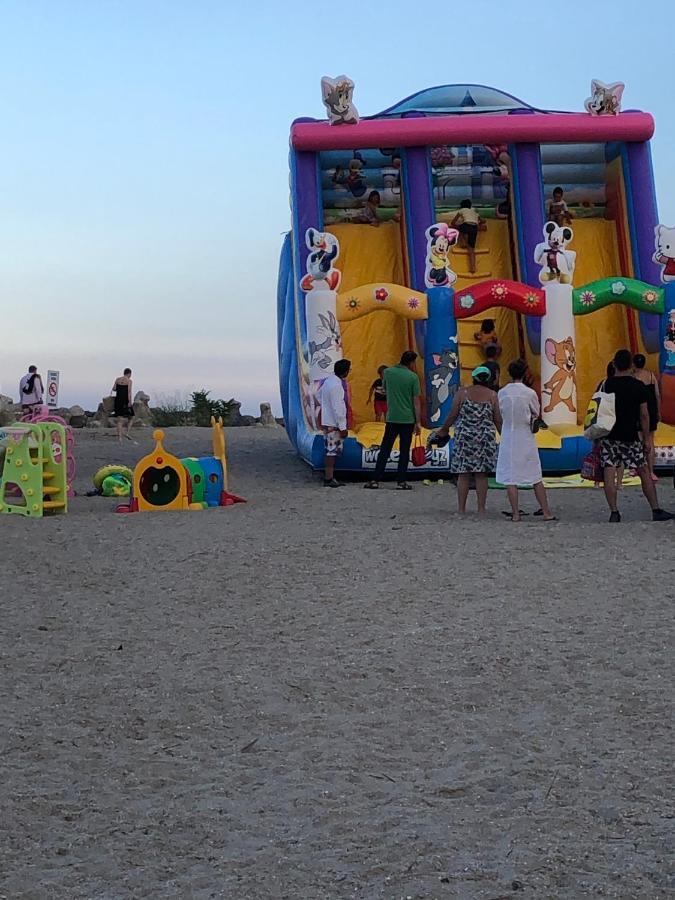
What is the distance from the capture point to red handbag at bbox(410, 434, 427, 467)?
12391 millimetres

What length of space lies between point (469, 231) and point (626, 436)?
6991 millimetres

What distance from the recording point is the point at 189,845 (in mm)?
3084

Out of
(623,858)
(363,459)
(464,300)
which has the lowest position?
(623,858)

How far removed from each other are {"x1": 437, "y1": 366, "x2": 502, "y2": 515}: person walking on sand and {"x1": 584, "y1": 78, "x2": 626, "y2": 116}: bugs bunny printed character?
6.00 meters

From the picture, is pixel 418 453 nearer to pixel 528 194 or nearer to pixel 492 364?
pixel 492 364

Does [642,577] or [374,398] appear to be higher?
[374,398]

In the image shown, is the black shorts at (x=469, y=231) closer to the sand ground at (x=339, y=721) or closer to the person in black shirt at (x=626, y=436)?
the person in black shirt at (x=626, y=436)

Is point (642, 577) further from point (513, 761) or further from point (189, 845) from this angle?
point (189, 845)

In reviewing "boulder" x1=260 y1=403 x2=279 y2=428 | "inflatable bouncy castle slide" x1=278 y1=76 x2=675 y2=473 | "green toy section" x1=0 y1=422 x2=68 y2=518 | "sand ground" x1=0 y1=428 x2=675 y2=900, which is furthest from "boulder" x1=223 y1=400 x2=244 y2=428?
"sand ground" x1=0 y1=428 x2=675 y2=900

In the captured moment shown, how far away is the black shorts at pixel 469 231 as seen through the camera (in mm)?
15375

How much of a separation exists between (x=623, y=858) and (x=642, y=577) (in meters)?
3.69

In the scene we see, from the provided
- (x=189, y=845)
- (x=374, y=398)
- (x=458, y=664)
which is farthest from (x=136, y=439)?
(x=189, y=845)

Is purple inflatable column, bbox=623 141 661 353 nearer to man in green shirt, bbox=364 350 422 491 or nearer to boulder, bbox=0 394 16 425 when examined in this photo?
man in green shirt, bbox=364 350 422 491

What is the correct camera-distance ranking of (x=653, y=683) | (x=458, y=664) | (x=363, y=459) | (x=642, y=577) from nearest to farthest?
(x=653, y=683), (x=458, y=664), (x=642, y=577), (x=363, y=459)
